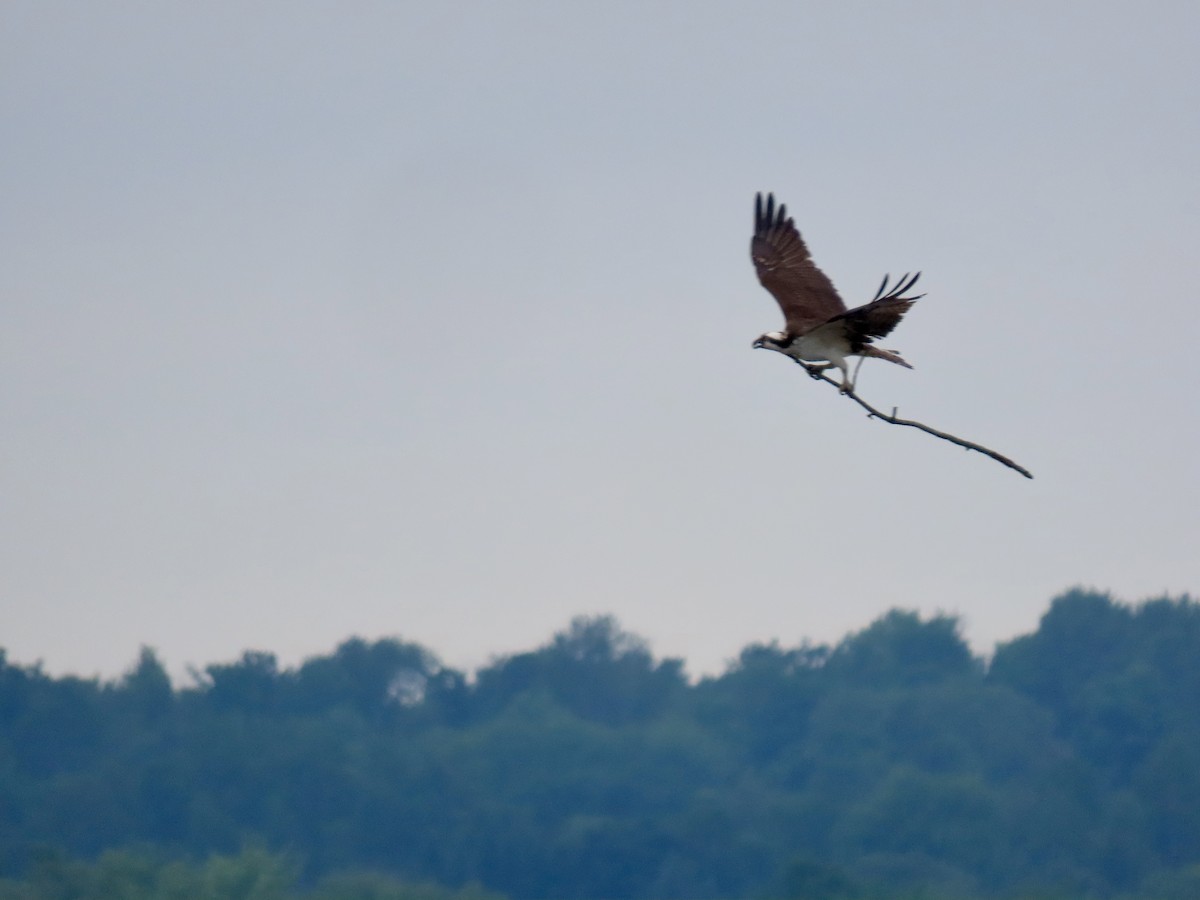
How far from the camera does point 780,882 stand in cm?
6350

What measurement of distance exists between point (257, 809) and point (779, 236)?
266ft

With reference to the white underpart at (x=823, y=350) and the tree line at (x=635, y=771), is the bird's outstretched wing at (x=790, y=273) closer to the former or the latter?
the white underpart at (x=823, y=350)

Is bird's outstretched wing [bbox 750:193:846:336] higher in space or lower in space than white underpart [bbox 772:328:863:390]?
higher

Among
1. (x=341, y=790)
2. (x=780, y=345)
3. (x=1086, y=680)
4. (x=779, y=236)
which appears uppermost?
(x=1086, y=680)

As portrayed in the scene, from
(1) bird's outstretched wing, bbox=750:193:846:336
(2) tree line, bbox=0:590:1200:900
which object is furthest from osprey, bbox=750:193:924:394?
(2) tree line, bbox=0:590:1200:900

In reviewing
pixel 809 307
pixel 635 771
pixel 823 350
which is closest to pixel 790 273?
pixel 809 307

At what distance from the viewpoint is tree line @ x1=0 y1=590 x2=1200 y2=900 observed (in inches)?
3029

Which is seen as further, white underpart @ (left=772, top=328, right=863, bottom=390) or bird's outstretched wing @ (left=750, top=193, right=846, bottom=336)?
bird's outstretched wing @ (left=750, top=193, right=846, bottom=336)

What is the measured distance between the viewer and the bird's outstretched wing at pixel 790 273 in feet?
38.2

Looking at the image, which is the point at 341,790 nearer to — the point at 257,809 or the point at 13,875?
the point at 257,809

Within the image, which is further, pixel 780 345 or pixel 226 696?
pixel 226 696

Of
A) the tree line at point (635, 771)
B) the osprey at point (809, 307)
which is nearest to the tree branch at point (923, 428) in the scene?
the osprey at point (809, 307)

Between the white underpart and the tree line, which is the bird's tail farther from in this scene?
the tree line

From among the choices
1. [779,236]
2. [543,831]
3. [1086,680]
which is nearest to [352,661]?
[543,831]
